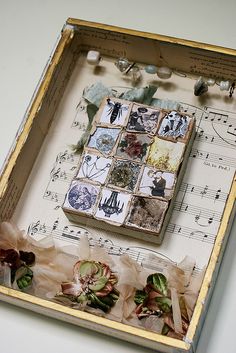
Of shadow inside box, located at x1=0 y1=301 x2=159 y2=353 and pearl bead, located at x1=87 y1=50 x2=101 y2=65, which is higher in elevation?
pearl bead, located at x1=87 y1=50 x2=101 y2=65

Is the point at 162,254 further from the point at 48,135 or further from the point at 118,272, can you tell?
the point at 48,135

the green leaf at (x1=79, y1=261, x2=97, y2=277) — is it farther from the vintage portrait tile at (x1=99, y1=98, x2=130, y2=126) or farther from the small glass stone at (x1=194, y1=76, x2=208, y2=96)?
the small glass stone at (x1=194, y1=76, x2=208, y2=96)

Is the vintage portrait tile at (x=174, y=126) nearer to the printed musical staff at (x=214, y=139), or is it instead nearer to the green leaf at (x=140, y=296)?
the printed musical staff at (x=214, y=139)

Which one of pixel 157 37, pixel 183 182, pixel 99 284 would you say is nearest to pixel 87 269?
pixel 99 284

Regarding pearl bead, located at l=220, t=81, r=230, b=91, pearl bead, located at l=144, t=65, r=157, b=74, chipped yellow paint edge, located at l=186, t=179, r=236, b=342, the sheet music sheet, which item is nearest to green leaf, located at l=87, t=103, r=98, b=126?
the sheet music sheet

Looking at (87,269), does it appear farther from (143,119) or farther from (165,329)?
(143,119)

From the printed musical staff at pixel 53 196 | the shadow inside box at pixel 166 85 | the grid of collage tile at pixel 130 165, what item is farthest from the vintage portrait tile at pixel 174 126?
the printed musical staff at pixel 53 196
